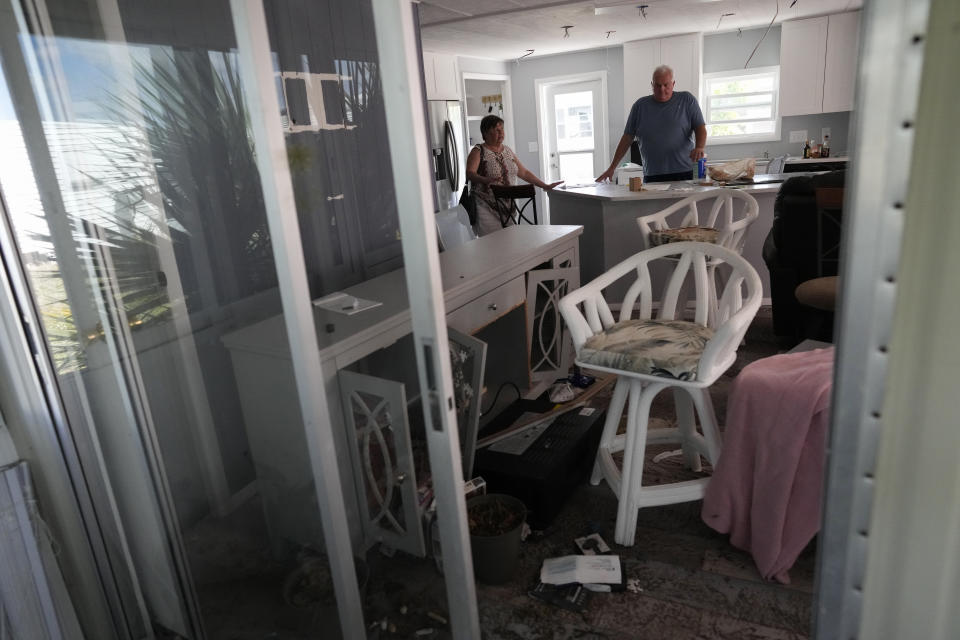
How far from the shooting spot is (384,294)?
1800 millimetres

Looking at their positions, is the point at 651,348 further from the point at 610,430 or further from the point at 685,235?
the point at 685,235

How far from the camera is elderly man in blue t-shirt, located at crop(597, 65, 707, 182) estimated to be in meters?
4.79

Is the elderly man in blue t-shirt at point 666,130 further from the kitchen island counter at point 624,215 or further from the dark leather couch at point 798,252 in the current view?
the dark leather couch at point 798,252

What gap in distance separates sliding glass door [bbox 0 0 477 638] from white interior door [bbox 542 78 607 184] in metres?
6.66

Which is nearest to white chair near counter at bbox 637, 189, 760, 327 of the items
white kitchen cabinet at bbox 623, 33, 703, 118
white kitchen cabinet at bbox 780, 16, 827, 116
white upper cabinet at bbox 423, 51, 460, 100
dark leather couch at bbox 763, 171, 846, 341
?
dark leather couch at bbox 763, 171, 846, 341

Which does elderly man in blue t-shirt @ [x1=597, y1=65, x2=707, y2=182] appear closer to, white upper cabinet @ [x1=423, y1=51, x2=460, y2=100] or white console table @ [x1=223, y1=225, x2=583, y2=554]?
white upper cabinet @ [x1=423, y1=51, x2=460, y2=100]

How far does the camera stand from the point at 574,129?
26.9 feet

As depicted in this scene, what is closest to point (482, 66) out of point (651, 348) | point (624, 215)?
point (624, 215)

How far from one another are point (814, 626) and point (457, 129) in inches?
249

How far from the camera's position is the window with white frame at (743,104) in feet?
23.3

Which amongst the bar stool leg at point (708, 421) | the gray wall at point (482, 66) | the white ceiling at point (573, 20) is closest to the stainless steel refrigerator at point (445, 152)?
the white ceiling at point (573, 20)

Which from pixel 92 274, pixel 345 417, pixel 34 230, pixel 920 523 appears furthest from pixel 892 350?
pixel 34 230

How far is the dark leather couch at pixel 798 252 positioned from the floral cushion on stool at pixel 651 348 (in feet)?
5.08

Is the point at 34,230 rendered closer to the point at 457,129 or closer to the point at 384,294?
the point at 384,294
